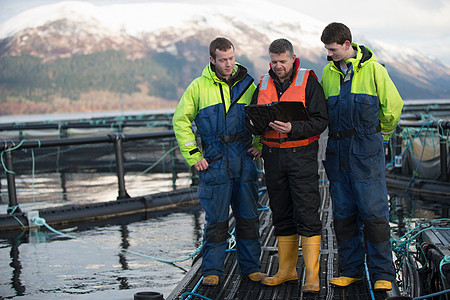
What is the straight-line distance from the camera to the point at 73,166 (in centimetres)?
1528

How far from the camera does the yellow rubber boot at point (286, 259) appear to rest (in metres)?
4.56

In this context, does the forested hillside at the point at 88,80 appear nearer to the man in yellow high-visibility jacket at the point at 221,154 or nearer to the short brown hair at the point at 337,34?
the man in yellow high-visibility jacket at the point at 221,154

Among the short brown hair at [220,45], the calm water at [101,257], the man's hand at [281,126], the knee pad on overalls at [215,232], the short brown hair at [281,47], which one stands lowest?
the calm water at [101,257]

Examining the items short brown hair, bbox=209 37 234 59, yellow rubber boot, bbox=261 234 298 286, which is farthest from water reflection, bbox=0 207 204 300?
short brown hair, bbox=209 37 234 59

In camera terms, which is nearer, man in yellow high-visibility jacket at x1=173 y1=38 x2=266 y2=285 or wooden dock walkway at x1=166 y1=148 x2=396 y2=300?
wooden dock walkway at x1=166 y1=148 x2=396 y2=300

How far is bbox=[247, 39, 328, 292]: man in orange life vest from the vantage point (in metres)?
4.31

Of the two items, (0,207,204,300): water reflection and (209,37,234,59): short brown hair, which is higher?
(209,37,234,59): short brown hair

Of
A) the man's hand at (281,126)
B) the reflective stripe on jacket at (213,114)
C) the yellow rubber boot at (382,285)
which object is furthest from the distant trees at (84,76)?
the yellow rubber boot at (382,285)

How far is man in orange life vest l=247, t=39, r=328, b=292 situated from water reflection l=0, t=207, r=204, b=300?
1336 mm

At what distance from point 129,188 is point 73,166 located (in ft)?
14.5

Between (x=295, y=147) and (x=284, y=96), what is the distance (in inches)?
15.4

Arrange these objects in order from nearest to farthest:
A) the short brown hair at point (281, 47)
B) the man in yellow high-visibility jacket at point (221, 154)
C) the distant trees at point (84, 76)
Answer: the short brown hair at point (281, 47) → the man in yellow high-visibility jacket at point (221, 154) → the distant trees at point (84, 76)

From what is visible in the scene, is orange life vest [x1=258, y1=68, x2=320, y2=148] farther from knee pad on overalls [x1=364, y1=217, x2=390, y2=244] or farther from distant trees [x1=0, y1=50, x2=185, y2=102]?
distant trees [x1=0, y1=50, x2=185, y2=102]

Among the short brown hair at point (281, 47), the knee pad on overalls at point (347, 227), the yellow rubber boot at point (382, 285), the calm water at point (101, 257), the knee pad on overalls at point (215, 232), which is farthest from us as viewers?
the calm water at point (101, 257)
